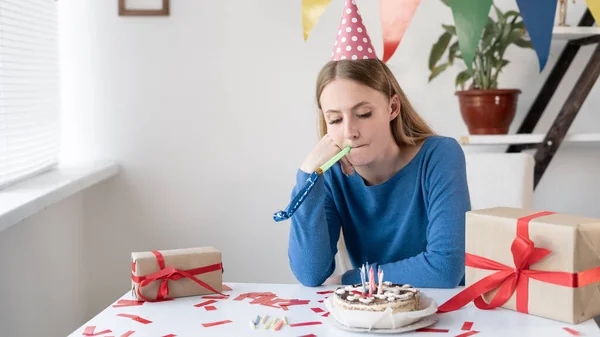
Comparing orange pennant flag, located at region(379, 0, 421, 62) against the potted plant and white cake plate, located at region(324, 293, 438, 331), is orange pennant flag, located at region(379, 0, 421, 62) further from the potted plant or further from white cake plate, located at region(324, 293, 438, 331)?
the potted plant

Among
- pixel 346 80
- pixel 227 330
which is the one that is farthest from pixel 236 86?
pixel 227 330

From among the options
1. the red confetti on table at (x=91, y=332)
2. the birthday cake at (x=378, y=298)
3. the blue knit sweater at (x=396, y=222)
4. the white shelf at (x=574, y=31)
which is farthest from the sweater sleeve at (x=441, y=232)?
the white shelf at (x=574, y=31)

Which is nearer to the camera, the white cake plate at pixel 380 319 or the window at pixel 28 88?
the white cake plate at pixel 380 319

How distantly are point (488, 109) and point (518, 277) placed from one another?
1.19m

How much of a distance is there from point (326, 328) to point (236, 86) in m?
1.51

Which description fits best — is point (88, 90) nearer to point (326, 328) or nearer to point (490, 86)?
point (490, 86)

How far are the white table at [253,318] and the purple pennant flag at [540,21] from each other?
0.55 metres

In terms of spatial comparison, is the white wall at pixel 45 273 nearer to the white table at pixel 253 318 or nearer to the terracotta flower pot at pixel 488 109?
the white table at pixel 253 318

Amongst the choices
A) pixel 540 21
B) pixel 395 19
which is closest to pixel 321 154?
pixel 395 19

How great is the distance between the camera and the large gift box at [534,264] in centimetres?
104

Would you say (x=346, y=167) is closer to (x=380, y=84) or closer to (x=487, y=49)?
(x=380, y=84)

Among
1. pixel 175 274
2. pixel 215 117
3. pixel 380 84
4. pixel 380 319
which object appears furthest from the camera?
pixel 215 117

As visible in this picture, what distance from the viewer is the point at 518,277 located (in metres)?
1.10

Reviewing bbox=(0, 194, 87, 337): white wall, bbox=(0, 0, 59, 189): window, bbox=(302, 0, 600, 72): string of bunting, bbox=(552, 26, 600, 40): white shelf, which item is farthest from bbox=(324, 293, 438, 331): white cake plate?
bbox=(552, 26, 600, 40): white shelf
